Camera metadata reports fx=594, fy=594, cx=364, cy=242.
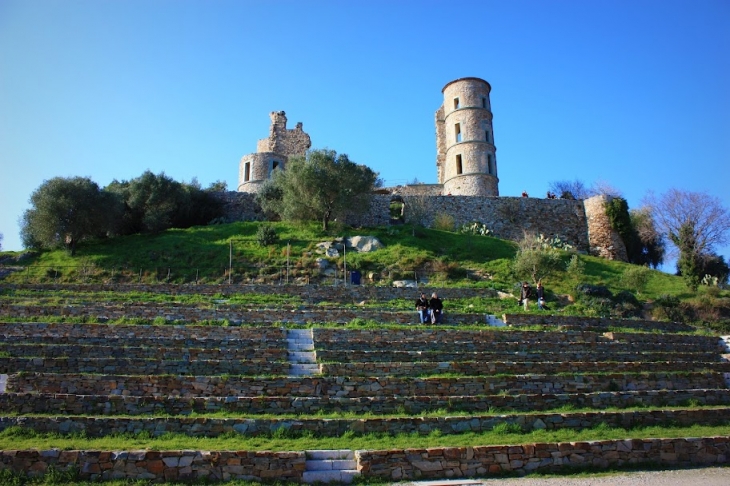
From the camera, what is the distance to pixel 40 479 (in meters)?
9.55

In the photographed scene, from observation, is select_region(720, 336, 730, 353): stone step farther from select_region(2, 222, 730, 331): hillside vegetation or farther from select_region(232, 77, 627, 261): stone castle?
select_region(232, 77, 627, 261): stone castle

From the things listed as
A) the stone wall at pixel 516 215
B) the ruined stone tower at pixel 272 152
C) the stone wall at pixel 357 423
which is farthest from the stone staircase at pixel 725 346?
the ruined stone tower at pixel 272 152

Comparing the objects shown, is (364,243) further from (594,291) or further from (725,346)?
(725,346)

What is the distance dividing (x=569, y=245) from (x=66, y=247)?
1222 inches

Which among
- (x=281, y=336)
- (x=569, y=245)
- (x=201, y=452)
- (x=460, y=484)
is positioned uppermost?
(x=569, y=245)

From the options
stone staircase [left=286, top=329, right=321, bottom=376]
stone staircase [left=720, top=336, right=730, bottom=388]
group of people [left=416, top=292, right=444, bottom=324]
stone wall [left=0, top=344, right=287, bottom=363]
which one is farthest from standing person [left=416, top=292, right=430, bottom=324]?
stone staircase [left=720, top=336, right=730, bottom=388]

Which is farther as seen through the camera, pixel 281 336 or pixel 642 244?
pixel 642 244

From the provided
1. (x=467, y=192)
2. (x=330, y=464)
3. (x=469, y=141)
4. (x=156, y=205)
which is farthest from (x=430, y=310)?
(x=469, y=141)

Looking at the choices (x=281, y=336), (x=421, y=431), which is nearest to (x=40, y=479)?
(x=421, y=431)

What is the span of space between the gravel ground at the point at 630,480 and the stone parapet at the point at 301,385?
3.91 meters

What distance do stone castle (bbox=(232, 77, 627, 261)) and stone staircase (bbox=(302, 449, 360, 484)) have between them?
28.7 metres

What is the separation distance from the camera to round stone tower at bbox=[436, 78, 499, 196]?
45.3 metres

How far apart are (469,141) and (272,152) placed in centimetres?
1563

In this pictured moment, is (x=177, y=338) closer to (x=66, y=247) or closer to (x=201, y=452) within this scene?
(x=201, y=452)
